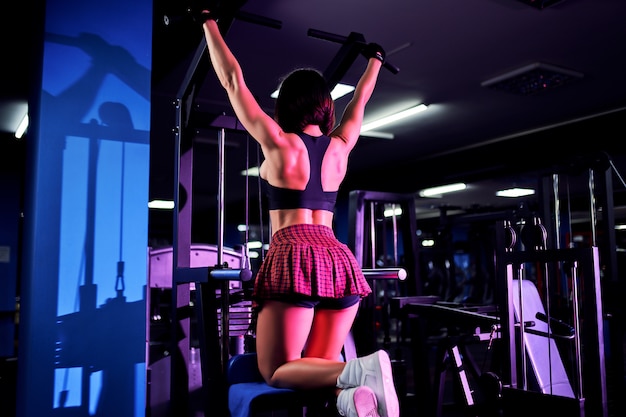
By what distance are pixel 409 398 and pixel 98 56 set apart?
130 inches

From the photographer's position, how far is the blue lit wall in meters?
→ 2.33

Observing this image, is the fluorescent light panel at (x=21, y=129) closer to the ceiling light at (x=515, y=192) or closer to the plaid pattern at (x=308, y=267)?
the plaid pattern at (x=308, y=267)

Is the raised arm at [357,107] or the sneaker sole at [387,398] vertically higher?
the raised arm at [357,107]

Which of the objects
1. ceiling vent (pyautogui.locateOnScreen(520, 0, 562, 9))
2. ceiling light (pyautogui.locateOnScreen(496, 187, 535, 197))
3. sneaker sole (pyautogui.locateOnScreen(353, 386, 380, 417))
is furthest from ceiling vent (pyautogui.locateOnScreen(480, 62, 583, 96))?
ceiling light (pyautogui.locateOnScreen(496, 187, 535, 197))

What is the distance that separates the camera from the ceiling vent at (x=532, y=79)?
16.6 ft

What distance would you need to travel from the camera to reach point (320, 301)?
5.64 feet

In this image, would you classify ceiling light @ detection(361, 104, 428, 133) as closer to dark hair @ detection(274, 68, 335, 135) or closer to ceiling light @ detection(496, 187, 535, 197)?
dark hair @ detection(274, 68, 335, 135)

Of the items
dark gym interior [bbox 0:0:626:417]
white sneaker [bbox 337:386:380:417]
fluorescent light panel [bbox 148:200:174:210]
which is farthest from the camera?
fluorescent light panel [bbox 148:200:174:210]

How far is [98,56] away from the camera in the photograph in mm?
2564

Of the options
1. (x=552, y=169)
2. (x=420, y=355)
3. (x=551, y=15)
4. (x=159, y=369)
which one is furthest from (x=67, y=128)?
(x=551, y=15)

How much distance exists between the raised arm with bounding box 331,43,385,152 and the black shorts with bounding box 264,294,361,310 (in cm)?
51

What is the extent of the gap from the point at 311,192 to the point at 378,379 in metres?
0.61

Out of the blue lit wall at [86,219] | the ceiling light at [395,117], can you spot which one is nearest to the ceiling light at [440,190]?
the ceiling light at [395,117]

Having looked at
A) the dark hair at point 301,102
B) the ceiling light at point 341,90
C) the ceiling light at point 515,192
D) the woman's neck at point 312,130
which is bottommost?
the woman's neck at point 312,130
